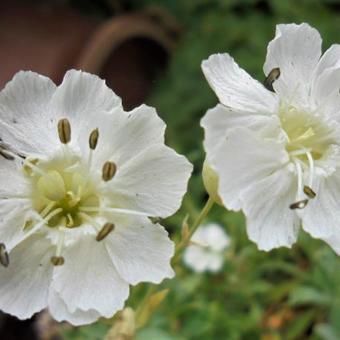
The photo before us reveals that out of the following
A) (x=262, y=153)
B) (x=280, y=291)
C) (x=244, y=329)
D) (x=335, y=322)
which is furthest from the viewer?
(x=280, y=291)

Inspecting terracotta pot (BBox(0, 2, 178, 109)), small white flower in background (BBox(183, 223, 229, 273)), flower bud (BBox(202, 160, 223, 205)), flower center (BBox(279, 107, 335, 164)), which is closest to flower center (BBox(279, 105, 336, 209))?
flower center (BBox(279, 107, 335, 164))

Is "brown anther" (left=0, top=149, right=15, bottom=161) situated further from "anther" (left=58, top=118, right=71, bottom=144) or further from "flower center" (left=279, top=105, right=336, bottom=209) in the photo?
"flower center" (left=279, top=105, right=336, bottom=209)

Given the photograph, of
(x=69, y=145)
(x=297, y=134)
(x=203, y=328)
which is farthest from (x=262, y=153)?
(x=203, y=328)

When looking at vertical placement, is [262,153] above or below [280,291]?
above

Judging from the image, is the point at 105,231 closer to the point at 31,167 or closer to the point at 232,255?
the point at 31,167

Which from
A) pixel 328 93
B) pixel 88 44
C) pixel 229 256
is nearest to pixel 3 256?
pixel 328 93

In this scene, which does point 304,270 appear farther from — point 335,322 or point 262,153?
point 262,153
